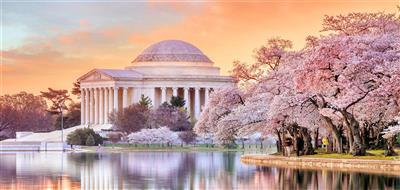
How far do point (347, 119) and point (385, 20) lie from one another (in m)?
10.1

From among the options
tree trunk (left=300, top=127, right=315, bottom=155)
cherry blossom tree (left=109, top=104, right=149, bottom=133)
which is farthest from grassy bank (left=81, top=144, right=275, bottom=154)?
tree trunk (left=300, top=127, right=315, bottom=155)

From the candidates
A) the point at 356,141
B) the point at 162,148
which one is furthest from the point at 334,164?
the point at 162,148

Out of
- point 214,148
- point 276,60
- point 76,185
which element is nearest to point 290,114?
point 276,60

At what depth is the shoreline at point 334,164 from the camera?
64.2 metres

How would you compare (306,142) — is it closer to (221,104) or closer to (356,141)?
(356,141)

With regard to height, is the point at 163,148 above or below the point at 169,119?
below

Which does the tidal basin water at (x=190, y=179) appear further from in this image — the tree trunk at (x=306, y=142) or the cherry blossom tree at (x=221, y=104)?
the cherry blossom tree at (x=221, y=104)

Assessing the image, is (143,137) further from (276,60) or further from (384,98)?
(384,98)

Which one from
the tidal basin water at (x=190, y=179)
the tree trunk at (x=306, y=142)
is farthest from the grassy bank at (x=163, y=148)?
the tidal basin water at (x=190, y=179)

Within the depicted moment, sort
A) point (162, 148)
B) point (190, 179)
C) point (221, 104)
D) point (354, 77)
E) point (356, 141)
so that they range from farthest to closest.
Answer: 1. point (162, 148)
2. point (221, 104)
3. point (356, 141)
4. point (354, 77)
5. point (190, 179)

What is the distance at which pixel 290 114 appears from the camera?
81.5m

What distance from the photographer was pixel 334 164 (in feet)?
232

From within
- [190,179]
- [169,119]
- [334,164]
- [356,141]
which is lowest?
[190,179]

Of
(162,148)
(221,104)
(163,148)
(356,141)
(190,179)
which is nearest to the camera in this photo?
(190,179)
